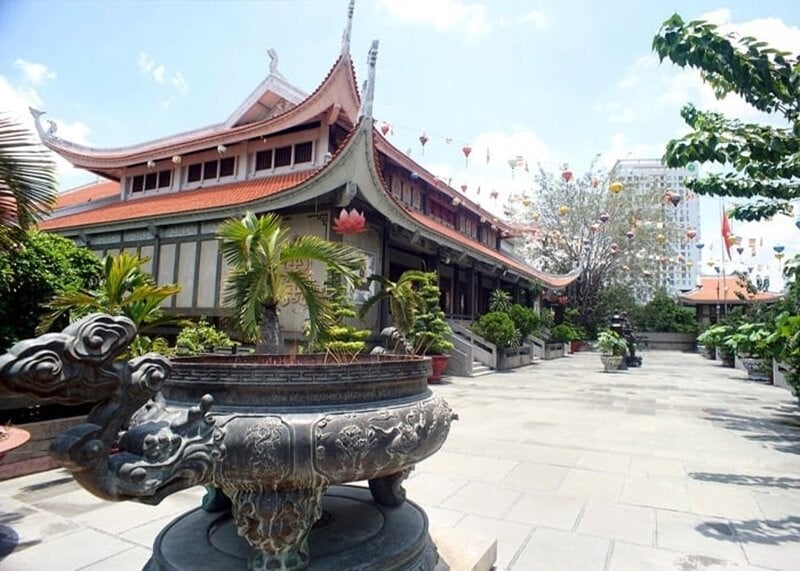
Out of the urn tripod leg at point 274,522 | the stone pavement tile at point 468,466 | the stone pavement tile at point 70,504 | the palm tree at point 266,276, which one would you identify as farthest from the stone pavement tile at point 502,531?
the stone pavement tile at point 70,504

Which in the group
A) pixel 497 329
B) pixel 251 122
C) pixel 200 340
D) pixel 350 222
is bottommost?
pixel 200 340

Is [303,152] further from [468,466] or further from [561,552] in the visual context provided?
[561,552]

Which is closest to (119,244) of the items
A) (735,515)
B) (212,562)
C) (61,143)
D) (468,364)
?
(61,143)

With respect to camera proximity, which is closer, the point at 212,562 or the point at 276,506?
the point at 276,506

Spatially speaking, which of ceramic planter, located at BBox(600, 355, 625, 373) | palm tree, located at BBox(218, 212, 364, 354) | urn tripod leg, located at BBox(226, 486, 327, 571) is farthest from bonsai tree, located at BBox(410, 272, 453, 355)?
urn tripod leg, located at BBox(226, 486, 327, 571)

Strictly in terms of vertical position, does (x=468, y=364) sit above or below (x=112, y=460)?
below

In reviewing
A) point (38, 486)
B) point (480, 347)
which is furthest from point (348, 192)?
point (480, 347)

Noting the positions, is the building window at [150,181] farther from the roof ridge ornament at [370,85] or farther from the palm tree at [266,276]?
the palm tree at [266,276]

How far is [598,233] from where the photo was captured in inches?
1109

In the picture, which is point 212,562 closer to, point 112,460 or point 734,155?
point 112,460

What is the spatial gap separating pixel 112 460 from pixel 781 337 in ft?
16.8

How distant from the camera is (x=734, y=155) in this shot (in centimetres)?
420

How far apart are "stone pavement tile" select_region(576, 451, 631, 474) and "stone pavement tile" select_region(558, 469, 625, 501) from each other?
0.52 ft

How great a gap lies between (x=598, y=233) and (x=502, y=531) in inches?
1113
